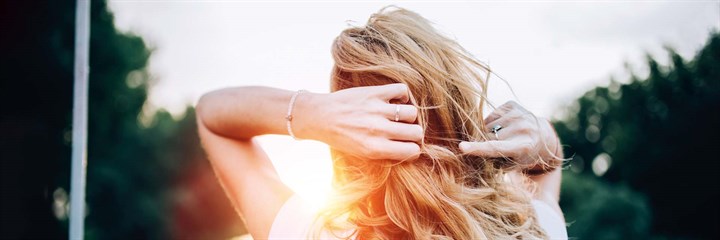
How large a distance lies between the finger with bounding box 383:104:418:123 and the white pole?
1086 millimetres

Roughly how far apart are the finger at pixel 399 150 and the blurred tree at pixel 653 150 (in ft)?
42.6

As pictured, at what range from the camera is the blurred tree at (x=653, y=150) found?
46.2 feet

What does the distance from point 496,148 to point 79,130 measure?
3.96ft

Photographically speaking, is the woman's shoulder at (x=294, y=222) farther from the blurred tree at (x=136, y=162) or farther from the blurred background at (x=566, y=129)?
the blurred tree at (x=136, y=162)

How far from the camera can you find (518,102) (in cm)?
112

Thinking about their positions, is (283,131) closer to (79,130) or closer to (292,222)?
(292,222)

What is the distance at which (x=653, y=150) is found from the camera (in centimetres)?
1600

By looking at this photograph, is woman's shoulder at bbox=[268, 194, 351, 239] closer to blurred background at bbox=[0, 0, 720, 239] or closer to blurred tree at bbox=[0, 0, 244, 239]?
blurred background at bbox=[0, 0, 720, 239]

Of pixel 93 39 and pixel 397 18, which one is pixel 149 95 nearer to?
pixel 93 39

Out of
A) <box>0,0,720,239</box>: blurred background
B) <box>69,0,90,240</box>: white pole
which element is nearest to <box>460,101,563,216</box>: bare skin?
<box>69,0,90,240</box>: white pole

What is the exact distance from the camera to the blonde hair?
940 millimetres

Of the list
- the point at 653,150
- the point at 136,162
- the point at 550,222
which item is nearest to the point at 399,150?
the point at 550,222

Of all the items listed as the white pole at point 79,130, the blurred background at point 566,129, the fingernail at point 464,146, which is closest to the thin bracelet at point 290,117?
the fingernail at point 464,146

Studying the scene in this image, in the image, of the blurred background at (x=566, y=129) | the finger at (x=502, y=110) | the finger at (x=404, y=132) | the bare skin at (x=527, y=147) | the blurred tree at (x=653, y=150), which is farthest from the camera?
the blurred tree at (x=653, y=150)
